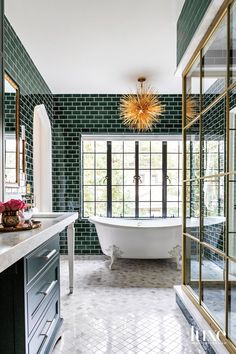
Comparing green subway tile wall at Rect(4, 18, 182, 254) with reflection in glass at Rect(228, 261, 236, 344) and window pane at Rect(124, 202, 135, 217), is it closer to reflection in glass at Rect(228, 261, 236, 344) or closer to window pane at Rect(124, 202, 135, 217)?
window pane at Rect(124, 202, 135, 217)

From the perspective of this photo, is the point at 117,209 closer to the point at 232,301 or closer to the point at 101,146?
the point at 101,146

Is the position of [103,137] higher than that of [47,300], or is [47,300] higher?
[103,137]

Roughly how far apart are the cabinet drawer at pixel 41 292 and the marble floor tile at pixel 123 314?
0.51 meters

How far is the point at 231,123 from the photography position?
2049 mm

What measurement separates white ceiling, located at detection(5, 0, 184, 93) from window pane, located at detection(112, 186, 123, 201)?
1732mm

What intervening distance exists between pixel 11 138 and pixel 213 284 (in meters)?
2.27

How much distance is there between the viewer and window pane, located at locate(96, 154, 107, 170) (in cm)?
519

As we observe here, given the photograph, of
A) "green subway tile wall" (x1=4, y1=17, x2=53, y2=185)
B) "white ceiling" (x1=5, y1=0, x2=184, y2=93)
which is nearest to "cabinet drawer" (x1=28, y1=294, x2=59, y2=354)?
"green subway tile wall" (x1=4, y1=17, x2=53, y2=185)

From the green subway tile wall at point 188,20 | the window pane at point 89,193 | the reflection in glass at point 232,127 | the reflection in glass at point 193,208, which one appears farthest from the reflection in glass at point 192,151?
the window pane at point 89,193

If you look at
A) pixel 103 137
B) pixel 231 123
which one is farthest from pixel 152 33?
pixel 103 137

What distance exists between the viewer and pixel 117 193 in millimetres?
5188

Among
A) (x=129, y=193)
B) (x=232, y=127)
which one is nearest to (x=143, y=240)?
(x=129, y=193)

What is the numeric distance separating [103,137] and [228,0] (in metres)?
3.42

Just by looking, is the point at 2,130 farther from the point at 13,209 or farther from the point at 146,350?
the point at 146,350
